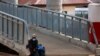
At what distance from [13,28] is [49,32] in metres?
3.88

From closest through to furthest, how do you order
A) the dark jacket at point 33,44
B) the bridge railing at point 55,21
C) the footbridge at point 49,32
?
1. the dark jacket at point 33,44
2. the footbridge at point 49,32
3. the bridge railing at point 55,21

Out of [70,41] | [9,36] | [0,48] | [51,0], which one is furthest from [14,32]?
[51,0]

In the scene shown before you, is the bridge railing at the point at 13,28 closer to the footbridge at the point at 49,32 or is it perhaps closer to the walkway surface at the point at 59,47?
the footbridge at the point at 49,32

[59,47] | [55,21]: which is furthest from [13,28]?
[55,21]

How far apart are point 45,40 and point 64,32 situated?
1.11 m

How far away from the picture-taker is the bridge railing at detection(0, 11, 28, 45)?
1568cm

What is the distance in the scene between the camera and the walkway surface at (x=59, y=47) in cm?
1568

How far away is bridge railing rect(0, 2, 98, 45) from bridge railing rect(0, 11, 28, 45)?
3192 mm

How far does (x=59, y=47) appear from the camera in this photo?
55.8 feet

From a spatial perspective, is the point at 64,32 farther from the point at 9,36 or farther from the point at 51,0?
the point at 51,0

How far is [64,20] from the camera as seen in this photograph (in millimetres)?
18719

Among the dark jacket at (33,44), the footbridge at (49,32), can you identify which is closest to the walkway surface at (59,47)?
the footbridge at (49,32)

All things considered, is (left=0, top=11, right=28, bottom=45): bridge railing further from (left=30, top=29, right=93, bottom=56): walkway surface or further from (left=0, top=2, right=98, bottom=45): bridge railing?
(left=0, top=2, right=98, bottom=45): bridge railing

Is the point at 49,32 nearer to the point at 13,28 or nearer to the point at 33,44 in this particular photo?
the point at 13,28
